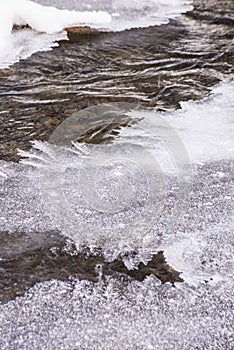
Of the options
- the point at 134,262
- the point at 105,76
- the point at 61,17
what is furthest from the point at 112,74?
the point at 134,262

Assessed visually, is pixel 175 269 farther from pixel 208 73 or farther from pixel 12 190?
pixel 208 73

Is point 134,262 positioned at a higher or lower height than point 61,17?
lower

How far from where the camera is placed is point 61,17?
3.55 meters

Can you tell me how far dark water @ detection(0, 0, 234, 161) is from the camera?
2598mm

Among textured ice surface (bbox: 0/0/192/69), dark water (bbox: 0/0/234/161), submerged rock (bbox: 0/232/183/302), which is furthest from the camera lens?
textured ice surface (bbox: 0/0/192/69)

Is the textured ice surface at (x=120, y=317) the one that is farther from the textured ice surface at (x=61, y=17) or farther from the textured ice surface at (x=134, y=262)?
the textured ice surface at (x=61, y=17)

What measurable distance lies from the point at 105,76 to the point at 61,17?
0.79 metres

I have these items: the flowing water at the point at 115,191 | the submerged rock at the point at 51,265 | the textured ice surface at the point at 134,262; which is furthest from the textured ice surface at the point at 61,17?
the submerged rock at the point at 51,265

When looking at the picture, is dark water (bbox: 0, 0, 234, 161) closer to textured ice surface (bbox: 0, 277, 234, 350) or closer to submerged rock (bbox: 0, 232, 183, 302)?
submerged rock (bbox: 0, 232, 183, 302)

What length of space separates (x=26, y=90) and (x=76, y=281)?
1.37 m

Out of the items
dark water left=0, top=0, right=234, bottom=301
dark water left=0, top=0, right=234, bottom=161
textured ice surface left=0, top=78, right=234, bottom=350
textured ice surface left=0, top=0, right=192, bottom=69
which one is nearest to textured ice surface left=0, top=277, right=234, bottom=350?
textured ice surface left=0, top=78, right=234, bottom=350

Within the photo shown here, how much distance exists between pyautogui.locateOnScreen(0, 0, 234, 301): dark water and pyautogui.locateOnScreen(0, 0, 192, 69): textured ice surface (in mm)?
97

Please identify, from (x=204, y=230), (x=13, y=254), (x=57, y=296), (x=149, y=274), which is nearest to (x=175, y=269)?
(x=149, y=274)

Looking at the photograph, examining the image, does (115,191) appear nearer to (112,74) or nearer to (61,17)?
(112,74)
